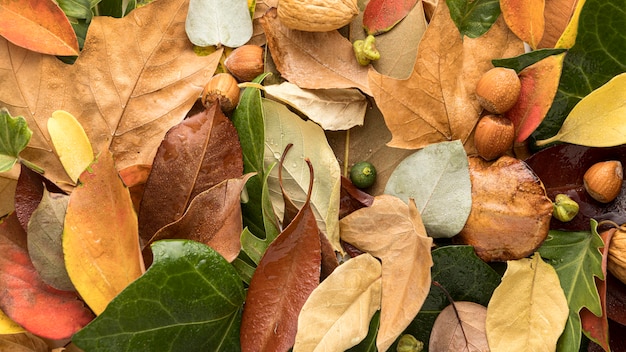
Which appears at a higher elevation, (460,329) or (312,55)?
(312,55)

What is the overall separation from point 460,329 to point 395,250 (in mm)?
81

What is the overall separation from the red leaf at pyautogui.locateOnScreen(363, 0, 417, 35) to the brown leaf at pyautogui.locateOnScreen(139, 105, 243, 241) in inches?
5.7

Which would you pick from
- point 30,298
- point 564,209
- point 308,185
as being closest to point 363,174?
point 308,185

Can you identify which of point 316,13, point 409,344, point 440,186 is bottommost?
point 409,344

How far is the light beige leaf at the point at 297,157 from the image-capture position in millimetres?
511

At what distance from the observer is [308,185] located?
1.69 feet

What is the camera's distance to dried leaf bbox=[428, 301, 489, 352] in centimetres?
49

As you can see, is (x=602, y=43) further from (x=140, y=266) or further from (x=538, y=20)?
(x=140, y=266)

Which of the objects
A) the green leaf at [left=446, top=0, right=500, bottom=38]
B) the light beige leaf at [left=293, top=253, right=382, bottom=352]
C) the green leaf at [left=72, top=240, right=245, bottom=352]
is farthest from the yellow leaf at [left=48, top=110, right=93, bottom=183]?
the green leaf at [left=446, top=0, right=500, bottom=38]

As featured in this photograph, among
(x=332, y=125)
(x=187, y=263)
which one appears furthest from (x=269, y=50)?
(x=187, y=263)

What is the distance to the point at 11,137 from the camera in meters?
0.49

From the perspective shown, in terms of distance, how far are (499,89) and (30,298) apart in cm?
38

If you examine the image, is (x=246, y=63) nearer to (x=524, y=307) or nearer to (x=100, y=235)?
(x=100, y=235)

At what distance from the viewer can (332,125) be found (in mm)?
520
